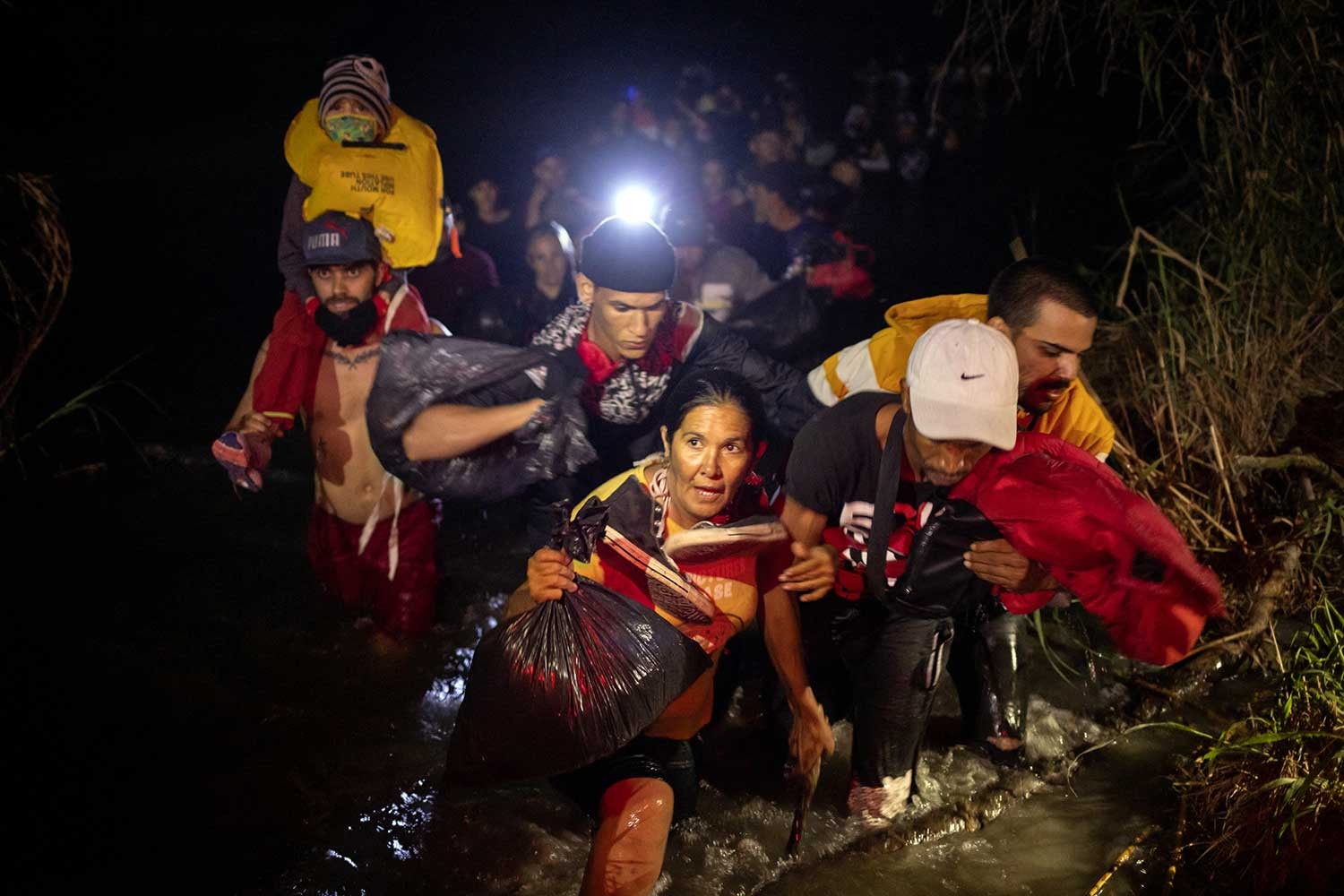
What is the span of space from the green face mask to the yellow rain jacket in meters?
0.04

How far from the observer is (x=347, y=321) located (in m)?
4.12

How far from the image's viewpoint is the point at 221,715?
153 inches

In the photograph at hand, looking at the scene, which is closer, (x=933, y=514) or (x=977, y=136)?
(x=933, y=514)

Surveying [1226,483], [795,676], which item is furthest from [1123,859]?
[1226,483]

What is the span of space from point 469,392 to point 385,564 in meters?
1.17

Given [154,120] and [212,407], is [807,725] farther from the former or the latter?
[154,120]

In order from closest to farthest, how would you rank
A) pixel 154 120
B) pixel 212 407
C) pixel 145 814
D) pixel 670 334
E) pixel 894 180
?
1. pixel 145 814
2. pixel 670 334
3. pixel 212 407
4. pixel 894 180
5. pixel 154 120

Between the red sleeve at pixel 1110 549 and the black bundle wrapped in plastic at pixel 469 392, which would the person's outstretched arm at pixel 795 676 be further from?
the black bundle wrapped in plastic at pixel 469 392

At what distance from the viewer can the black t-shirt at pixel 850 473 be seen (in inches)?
123

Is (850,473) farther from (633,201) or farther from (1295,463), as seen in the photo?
(633,201)

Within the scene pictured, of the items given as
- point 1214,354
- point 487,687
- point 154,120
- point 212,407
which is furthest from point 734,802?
point 154,120

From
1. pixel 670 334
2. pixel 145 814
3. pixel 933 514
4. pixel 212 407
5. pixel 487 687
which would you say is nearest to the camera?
pixel 487 687

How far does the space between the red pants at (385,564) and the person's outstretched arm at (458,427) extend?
31.3 inches

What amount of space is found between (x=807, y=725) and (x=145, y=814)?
7.08ft
